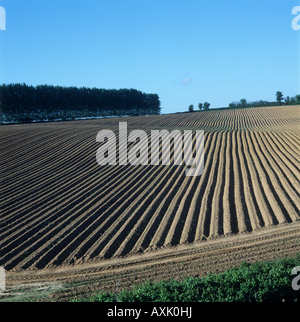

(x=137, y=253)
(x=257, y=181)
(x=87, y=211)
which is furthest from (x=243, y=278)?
(x=257, y=181)

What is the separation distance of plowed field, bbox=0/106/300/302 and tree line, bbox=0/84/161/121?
31.1 metres

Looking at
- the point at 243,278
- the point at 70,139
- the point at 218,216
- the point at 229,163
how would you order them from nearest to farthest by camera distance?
the point at 243,278
the point at 218,216
the point at 229,163
the point at 70,139

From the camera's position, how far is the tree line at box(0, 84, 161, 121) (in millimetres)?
48156

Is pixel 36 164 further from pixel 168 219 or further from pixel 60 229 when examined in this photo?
pixel 168 219

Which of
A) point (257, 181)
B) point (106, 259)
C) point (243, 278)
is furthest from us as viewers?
point (257, 181)

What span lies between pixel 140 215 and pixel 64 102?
46246 mm

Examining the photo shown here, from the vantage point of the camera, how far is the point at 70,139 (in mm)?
23734

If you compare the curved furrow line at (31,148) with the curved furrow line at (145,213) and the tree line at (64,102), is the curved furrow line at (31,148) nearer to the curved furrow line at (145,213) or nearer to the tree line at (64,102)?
the curved furrow line at (145,213)

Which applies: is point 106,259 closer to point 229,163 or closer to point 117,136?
point 229,163

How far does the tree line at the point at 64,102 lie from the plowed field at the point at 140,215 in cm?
3109

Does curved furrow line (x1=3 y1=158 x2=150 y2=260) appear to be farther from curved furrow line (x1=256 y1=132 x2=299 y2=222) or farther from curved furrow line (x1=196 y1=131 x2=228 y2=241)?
curved furrow line (x1=256 y1=132 x2=299 y2=222)

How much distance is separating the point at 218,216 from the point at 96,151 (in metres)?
10.7

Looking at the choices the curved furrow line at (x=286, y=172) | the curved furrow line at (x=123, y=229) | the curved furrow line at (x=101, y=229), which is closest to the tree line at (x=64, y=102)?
the curved furrow line at (x=286, y=172)

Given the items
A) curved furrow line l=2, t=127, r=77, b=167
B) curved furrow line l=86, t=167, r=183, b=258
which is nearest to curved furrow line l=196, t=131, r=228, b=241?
curved furrow line l=86, t=167, r=183, b=258
